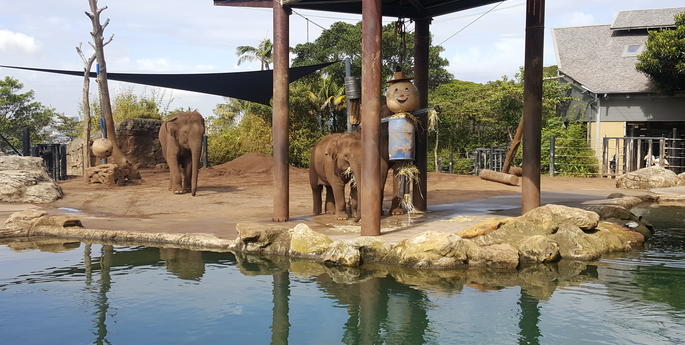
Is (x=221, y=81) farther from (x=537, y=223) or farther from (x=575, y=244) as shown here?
(x=575, y=244)

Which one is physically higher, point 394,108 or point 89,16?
point 89,16

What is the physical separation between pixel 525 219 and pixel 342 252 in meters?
2.44

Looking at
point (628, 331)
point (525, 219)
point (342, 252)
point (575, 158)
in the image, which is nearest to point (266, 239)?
point (342, 252)

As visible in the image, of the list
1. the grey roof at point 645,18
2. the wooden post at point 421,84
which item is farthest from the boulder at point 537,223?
the grey roof at point 645,18

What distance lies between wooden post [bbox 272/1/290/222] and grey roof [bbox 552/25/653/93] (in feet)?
56.0

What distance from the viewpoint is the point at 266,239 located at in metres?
7.90

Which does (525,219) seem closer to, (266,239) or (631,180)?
(266,239)

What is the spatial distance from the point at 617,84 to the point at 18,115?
2931cm

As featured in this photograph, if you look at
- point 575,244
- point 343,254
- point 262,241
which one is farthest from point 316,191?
point 575,244

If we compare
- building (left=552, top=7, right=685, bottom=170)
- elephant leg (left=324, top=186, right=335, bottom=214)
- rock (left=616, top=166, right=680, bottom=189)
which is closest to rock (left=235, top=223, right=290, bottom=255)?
elephant leg (left=324, top=186, right=335, bottom=214)

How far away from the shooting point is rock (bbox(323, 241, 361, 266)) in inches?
284

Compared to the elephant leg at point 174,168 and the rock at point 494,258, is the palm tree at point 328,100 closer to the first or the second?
the elephant leg at point 174,168

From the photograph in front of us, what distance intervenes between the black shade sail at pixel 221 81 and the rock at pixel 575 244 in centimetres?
722

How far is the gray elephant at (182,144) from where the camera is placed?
14.7 metres
